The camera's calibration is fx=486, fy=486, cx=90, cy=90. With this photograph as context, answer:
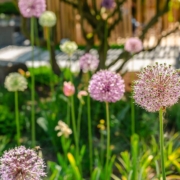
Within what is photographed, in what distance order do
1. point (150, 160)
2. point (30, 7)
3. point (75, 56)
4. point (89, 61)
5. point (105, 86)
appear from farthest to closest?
point (75, 56)
point (30, 7)
point (89, 61)
point (150, 160)
point (105, 86)

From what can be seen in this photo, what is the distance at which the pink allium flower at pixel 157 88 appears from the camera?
4.93 ft

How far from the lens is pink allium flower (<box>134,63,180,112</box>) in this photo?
4.93 feet

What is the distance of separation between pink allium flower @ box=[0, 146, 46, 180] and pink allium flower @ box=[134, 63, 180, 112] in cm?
38

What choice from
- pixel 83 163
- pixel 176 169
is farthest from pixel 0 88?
pixel 176 169

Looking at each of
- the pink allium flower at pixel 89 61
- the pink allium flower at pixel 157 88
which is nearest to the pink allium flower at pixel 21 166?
the pink allium flower at pixel 157 88

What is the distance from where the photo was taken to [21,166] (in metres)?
1.41

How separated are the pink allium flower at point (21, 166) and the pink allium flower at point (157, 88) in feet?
1.25

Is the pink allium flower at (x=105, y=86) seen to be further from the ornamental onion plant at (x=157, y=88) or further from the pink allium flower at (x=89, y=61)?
the pink allium flower at (x=89, y=61)

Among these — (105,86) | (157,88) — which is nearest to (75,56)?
(105,86)

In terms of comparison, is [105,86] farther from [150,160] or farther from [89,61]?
[89,61]

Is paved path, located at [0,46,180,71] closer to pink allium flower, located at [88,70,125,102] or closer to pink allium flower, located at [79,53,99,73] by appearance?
pink allium flower, located at [79,53,99,73]

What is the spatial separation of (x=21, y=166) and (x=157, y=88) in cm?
47

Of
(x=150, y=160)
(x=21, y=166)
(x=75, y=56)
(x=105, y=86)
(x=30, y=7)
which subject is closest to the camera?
(x=21, y=166)

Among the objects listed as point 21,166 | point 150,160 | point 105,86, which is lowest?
point 150,160
